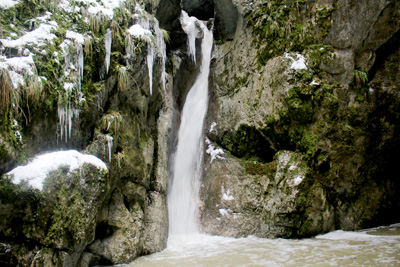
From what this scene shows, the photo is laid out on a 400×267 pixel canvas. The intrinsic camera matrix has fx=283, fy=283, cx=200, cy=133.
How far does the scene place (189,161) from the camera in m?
10.2

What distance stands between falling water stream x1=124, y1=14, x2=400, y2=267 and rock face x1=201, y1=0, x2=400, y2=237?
0.57 metres

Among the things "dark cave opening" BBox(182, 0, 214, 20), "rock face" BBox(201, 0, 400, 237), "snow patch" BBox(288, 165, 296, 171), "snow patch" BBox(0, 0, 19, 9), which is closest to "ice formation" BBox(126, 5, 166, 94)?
"snow patch" BBox(0, 0, 19, 9)

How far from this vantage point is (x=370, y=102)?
8.62 m

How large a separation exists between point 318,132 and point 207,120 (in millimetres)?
3814

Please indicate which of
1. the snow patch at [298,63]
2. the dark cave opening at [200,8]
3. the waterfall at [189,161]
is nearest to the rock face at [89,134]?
the waterfall at [189,161]

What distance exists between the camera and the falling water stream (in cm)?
567

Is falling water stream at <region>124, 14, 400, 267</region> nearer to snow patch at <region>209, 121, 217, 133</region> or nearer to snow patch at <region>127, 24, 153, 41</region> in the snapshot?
snow patch at <region>209, 121, 217, 133</region>

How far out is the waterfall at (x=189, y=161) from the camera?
9.15 m

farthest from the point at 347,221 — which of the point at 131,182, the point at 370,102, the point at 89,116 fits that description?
the point at 89,116

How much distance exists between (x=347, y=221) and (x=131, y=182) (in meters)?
6.35

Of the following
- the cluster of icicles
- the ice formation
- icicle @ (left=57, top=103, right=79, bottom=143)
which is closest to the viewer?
icicle @ (left=57, top=103, right=79, bottom=143)

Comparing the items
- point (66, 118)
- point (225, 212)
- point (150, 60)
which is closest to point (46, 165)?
point (66, 118)

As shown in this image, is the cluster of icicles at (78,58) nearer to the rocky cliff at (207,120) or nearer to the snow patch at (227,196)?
the rocky cliff at (207,120)

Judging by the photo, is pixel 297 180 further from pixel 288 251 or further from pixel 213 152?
pixel 213 152
